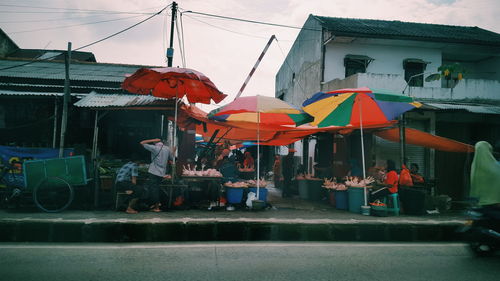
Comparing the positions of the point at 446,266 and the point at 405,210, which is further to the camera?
the point at 405,210

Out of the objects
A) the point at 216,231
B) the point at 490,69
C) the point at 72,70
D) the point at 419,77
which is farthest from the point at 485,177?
the point at 72,70

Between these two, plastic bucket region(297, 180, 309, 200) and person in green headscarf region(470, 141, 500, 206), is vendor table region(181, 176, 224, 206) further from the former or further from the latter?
person in green headscarf region(470, 141, 500, 206)

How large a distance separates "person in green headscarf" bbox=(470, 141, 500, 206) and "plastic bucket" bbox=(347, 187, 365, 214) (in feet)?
10.3

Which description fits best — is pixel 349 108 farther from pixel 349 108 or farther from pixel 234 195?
pixel 234 195

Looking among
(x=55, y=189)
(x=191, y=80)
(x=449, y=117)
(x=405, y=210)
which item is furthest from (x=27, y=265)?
(x=449, y=117)

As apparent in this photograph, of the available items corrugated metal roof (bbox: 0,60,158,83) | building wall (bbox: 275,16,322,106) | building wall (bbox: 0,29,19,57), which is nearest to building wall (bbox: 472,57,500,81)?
building wall (bbox: 275,16,322,106)

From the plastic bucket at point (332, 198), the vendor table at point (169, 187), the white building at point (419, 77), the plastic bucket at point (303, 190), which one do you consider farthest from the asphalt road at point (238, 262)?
the white building at point (419, 77)

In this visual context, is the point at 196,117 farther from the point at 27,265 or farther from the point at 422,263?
the point at 422,263

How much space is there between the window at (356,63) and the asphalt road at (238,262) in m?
11.5

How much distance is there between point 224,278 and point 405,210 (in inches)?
255

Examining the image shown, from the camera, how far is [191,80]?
7852 millimetres

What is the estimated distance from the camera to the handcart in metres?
6.98

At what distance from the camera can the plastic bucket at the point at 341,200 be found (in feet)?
28.2

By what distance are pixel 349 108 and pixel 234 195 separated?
13.6 feet
